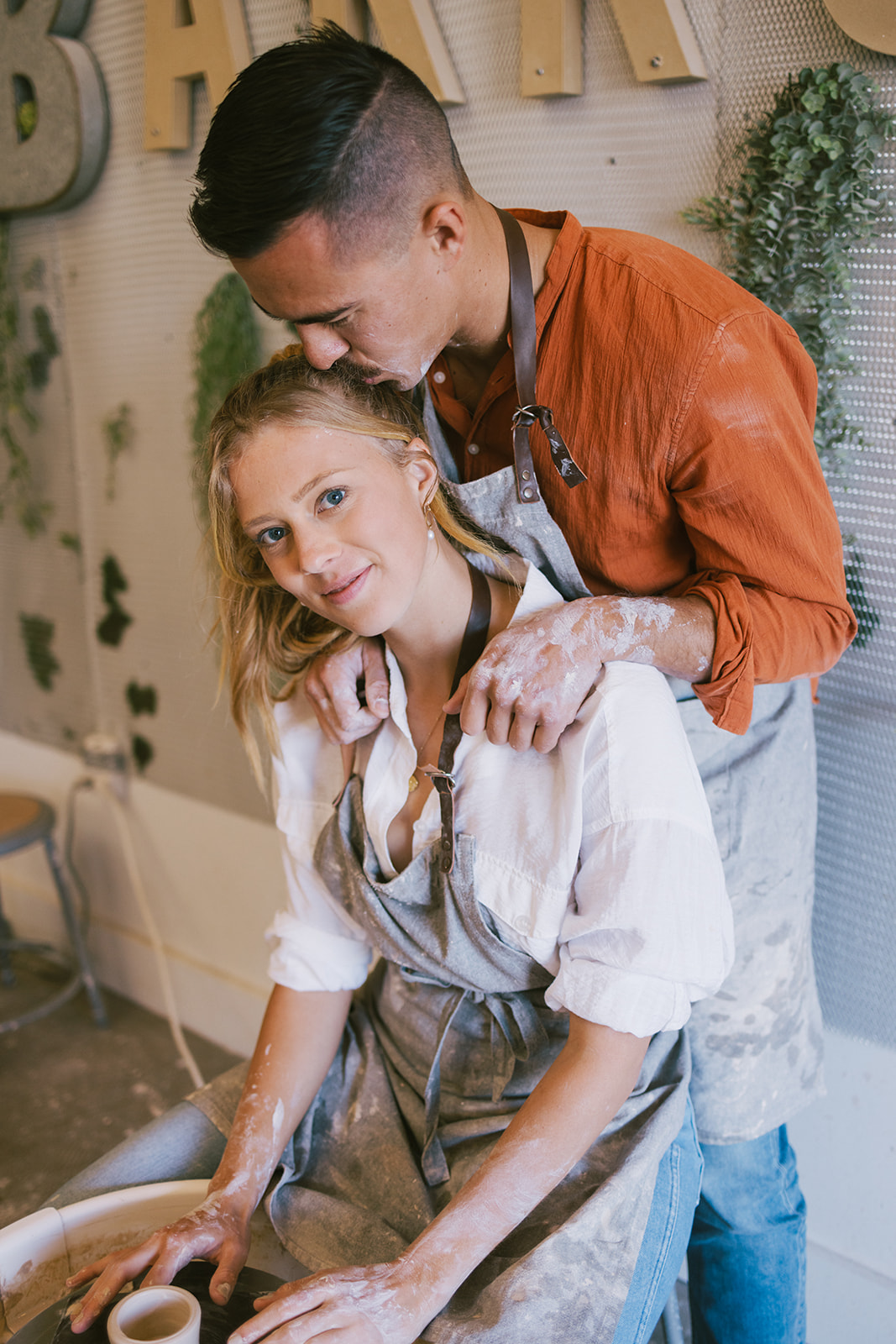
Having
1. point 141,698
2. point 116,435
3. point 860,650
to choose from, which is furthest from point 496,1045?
point 116,435

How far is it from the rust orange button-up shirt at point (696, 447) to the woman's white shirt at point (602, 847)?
13 cm

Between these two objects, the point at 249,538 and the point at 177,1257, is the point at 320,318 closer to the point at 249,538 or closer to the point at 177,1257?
the point at 249,538

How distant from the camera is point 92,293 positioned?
A: 7.47ft

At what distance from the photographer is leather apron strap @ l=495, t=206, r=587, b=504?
45.9 inches

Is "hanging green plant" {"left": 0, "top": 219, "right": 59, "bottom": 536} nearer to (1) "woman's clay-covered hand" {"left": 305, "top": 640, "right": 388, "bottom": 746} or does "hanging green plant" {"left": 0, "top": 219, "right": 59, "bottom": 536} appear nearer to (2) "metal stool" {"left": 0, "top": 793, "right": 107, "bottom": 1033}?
(2) "metal stool" {"left": 0, "top": 793, "right": 107, "bottom": 1033}

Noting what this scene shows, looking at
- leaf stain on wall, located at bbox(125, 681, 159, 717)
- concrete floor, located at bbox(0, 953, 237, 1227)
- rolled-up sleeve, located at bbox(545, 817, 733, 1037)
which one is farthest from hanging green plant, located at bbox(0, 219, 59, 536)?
rolled-up sleeve, located at bbox(545, 817, 733, 1037)

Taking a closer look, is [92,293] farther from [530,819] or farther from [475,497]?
[530,819]

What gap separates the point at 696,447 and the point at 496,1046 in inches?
28.2

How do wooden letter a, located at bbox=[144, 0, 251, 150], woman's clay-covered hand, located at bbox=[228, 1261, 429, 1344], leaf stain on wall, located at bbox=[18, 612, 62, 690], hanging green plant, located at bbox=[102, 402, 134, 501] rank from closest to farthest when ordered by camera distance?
woman's clay-covered hand, located at bbox=[228, 1261, 429, 1344], wooden letter a, located at bbox=[144, 0, 251, 150], hanging green plant, located at bbox=[102, 402, 134, 501], leaf stain on wall, located at bbox=[18, 612, 62, 690]

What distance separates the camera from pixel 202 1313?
3.14 feet

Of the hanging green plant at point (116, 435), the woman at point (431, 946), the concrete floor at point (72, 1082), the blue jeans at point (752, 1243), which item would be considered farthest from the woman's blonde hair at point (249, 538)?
the concrete floor at point (72, 1082)

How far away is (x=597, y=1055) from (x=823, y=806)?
72cm

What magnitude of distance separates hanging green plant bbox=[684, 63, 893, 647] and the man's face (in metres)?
0.49

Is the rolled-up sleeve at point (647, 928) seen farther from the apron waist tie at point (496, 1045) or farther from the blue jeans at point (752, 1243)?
the blue jeans at point (752, 1243)
